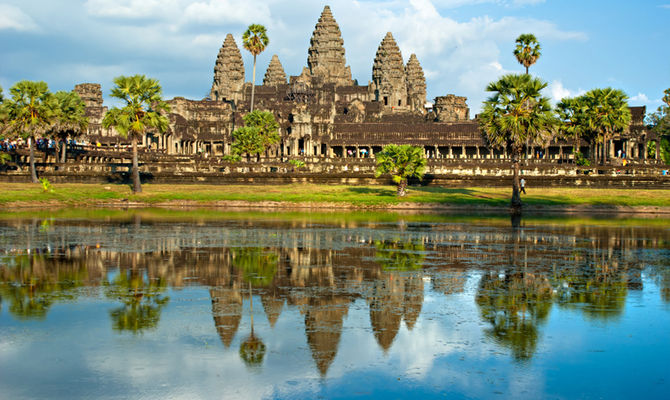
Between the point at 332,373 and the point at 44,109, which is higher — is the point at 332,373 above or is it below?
below

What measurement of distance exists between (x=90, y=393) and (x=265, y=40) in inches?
3717

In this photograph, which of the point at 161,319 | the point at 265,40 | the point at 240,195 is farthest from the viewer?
the point at 265,40

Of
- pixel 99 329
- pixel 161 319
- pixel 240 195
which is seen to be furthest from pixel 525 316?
pixel 240 195

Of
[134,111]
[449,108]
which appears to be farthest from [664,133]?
[134,111]

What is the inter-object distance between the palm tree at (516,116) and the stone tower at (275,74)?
108433 mm

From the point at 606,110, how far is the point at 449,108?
6190 cm

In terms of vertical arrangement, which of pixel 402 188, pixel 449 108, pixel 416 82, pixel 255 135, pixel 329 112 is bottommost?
pixel 402 188

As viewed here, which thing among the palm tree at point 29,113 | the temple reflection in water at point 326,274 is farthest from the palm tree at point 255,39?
the temple reflection in water at point 326,274

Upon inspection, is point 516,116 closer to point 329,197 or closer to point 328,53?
point 329,197

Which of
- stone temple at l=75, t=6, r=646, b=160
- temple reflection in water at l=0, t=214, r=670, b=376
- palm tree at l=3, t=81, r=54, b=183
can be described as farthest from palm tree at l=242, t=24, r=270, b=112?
temple reflection in water at l=0, t=214, r=670, b=376

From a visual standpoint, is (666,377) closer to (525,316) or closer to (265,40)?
(525,316)

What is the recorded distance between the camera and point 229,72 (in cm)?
15112

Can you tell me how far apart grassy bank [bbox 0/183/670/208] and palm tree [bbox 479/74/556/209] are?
15.1ft

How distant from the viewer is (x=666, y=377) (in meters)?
10.0
